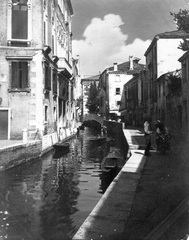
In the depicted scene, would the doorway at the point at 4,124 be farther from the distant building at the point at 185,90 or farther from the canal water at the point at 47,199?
the distant building at the point at 185,90

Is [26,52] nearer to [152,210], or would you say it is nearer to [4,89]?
[4,89]

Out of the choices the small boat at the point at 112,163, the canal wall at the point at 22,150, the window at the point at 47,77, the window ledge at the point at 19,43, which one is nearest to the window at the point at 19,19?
the window ledge at the point at 19,43

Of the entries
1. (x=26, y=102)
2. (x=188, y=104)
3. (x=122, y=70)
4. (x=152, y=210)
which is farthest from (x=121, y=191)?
(x=122, y=70)

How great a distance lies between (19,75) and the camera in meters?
15.4

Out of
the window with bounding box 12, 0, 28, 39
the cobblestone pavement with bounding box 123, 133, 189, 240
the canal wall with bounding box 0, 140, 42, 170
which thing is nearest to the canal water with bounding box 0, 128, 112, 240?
the canal wall with bounding box 0, 140, 42, 170

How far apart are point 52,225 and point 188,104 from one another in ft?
34.5

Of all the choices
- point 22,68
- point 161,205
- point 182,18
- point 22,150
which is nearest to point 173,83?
point 22,68

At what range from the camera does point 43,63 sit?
51.3ft

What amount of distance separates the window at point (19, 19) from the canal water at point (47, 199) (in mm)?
7661

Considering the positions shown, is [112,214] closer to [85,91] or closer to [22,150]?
[22,150]

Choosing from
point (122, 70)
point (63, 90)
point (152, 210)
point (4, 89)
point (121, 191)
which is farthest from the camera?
point (122, 70)

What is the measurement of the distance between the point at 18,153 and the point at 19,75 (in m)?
5.69

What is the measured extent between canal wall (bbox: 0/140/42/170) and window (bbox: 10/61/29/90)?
11.5 feet

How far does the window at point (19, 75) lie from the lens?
15.3 meters
